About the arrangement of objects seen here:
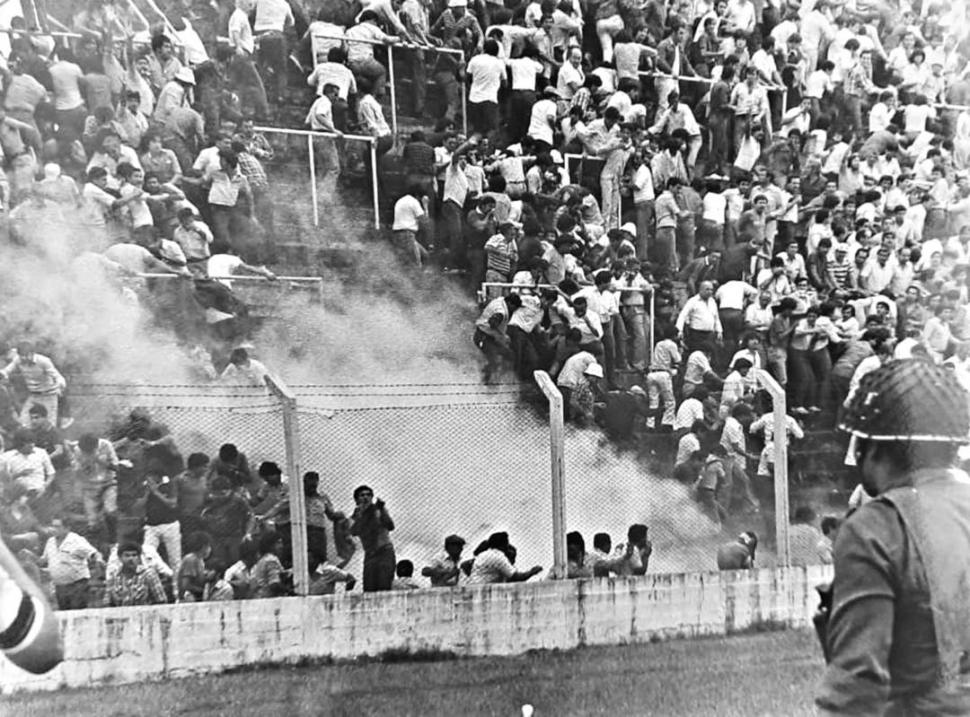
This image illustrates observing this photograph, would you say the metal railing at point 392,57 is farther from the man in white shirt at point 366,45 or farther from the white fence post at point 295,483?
the white fence post at point 295,483

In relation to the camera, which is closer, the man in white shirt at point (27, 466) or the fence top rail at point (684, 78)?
the man in white shirt at point (27, 466)

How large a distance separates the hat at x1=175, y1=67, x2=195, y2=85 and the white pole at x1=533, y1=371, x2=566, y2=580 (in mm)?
1885

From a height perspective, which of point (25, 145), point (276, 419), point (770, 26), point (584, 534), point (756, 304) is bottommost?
point (584, 534)

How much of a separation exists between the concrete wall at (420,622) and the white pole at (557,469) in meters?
0.14

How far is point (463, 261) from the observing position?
460 centimetres

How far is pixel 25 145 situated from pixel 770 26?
343cm

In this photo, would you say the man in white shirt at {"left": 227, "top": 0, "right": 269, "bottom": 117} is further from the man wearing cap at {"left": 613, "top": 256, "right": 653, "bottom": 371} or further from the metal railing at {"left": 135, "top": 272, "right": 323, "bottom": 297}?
the man wearing cap at {"left": 613, "top": 256, "right": 653, "bottom": 371}

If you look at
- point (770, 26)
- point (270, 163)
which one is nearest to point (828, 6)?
point (770, 26)

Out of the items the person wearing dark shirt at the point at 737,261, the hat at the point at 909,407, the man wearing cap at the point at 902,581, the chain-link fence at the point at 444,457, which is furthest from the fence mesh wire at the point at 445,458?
the man wearing cap at the point at 902,581

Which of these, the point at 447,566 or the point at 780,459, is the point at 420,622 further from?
the point at 780,459

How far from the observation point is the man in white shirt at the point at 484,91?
15.1 ft

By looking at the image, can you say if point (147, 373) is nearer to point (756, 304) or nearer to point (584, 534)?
point (584, 534)

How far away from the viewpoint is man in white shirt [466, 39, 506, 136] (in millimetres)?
4594

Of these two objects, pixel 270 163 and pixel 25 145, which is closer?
pixel 25 145
